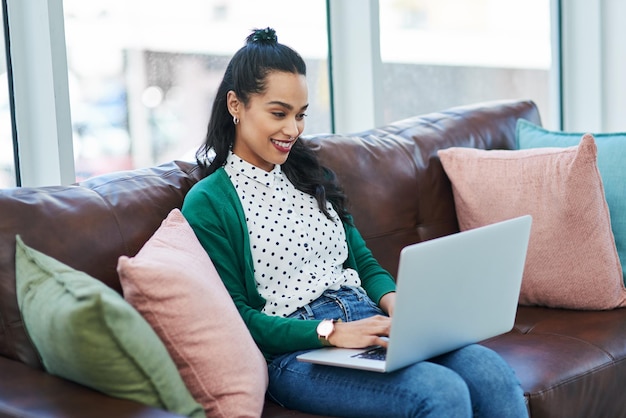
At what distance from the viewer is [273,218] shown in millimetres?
1920

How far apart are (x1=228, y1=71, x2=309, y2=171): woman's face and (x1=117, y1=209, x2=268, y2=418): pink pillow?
1.44 ft

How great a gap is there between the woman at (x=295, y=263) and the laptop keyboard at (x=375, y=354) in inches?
0.7

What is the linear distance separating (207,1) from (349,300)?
3.92 ft

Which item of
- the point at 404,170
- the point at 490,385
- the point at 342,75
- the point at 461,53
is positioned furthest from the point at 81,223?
the point at 461,53

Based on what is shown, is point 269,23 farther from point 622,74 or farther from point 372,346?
point 622,74

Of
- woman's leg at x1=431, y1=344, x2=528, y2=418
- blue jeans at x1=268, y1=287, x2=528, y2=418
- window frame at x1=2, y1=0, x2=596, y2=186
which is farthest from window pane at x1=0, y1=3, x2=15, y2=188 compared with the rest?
woman's leg at x1=431, y1=344, x2=528, y2=418

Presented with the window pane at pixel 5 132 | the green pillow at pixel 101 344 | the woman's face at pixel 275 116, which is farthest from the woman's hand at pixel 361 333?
the window pane at pixel 5 132

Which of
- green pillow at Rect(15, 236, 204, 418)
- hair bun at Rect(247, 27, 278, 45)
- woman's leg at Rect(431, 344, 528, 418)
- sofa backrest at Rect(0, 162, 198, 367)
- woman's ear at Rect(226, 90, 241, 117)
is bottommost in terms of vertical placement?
woman's leg at Rect(431, 344, 528, 418)

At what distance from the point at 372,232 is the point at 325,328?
70 cm

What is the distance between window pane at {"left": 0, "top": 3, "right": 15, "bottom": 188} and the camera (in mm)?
2164

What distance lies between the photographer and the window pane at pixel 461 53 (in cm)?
325

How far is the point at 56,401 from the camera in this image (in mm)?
1333

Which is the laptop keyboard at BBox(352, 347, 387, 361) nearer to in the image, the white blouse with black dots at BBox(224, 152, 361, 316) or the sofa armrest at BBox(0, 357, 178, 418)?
the white blouse with black dots at BBox(224, 152, 361, 316)

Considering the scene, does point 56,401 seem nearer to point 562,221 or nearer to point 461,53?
point 562,221
